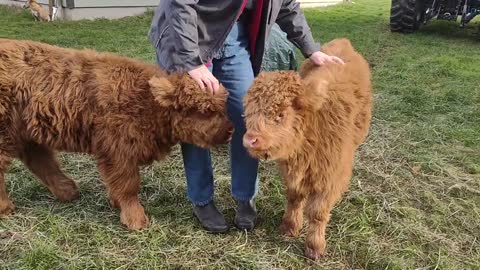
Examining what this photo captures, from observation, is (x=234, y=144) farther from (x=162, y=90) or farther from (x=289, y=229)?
(x=289, y=229)

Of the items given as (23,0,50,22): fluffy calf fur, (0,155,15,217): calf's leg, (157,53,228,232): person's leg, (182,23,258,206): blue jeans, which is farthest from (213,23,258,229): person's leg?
(23,0,50,22): fluffy calf fur

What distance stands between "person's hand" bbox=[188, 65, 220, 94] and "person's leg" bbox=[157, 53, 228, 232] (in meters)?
0.50

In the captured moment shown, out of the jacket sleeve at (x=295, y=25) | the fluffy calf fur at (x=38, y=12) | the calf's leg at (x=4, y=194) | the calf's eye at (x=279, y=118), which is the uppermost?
the jacket sleeve at (x=295, y=25)

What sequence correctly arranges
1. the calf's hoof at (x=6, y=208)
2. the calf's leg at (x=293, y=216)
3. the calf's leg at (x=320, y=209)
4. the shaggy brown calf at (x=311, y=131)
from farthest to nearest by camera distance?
1. the calf's hoof at (x=6, y=208)
2. the calf's leg at (x=293, y=216)
3. the calf's leg at (x=320, y=209)
4. the shaggy brown calf at (x=311, y=131)

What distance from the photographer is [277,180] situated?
15.6 feet

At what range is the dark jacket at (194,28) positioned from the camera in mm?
3184

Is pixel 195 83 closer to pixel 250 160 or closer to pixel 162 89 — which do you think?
pixel 162 89

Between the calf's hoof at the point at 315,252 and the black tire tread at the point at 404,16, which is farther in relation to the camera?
the black tire tread at the point at 404,16

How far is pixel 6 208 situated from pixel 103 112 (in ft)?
3.73

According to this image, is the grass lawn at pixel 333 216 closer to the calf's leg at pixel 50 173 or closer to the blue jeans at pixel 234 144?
the calf's leg at pixel 50 173

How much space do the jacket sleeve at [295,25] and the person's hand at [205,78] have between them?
2.70 ft

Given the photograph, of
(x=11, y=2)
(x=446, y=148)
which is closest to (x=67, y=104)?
(x=446, y=148)

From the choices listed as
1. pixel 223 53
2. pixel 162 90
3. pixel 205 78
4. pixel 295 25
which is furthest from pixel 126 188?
pixel 295 25

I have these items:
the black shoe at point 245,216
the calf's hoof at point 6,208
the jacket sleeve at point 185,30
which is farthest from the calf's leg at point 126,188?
the jacket sleeve at point 185,30
